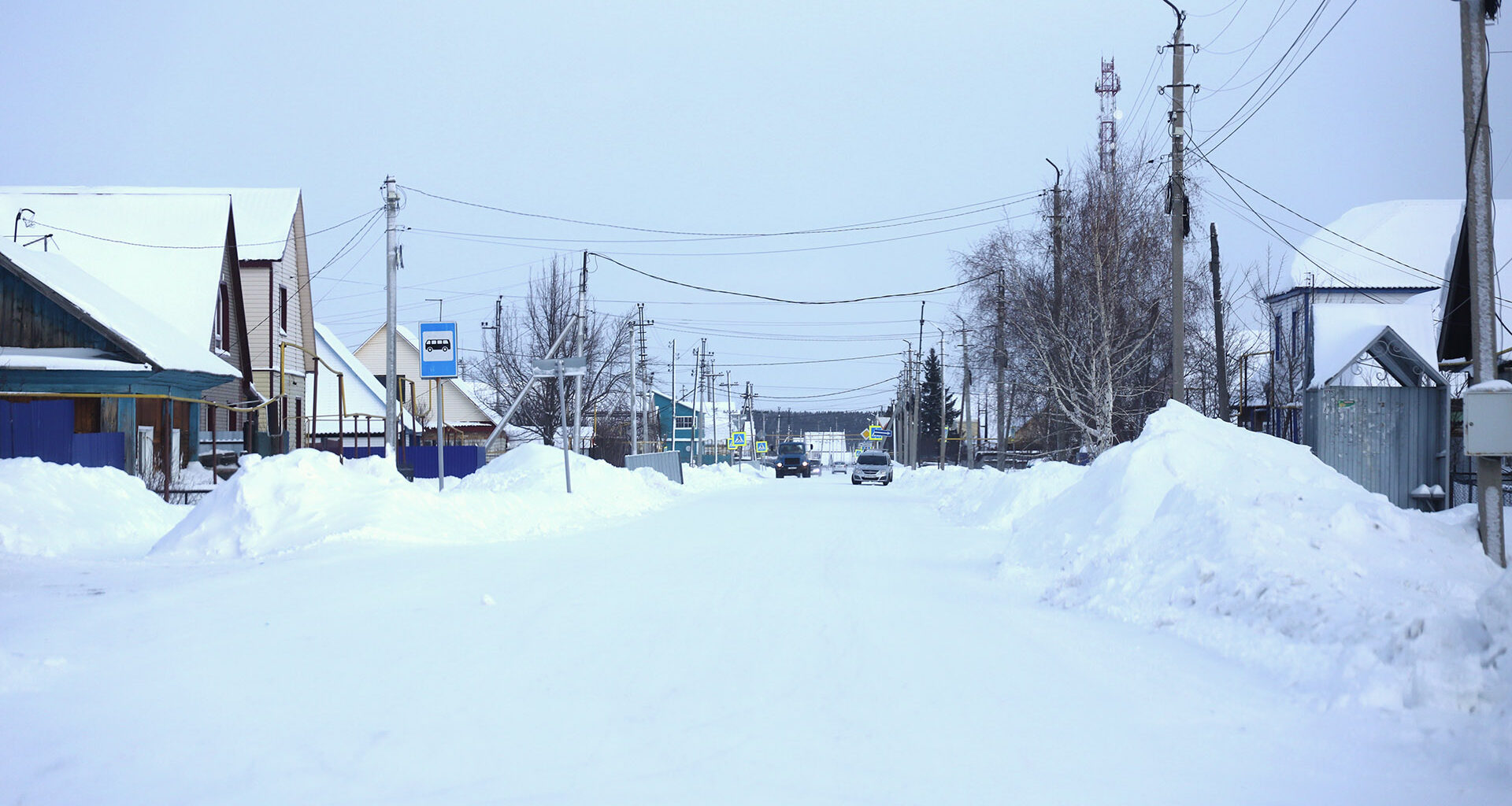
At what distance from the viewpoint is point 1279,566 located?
8.83m

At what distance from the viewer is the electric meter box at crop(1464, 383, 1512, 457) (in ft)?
34.4

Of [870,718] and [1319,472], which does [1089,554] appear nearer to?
[1319,472]

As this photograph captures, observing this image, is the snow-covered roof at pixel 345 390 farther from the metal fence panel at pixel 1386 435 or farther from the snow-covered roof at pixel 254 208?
the metal fence panel at pixel 1386 435

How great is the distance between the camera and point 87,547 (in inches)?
→ 603

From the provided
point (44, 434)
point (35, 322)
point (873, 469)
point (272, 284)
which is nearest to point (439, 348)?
point (44, 434)

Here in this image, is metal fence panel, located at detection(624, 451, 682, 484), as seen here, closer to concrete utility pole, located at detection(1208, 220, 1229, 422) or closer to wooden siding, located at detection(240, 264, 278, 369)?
wooden siding, located at detection(240, 264, 278, 369)

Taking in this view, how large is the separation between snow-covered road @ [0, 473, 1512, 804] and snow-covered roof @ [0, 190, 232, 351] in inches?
855

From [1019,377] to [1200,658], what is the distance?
38.3m

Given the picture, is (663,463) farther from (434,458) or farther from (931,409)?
(931,409)

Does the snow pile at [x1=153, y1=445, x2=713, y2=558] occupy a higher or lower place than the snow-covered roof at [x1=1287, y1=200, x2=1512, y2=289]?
lower

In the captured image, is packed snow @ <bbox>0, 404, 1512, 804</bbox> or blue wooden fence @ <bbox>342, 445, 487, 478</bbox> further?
blue wooden fence @ <bbox>342, 445, 487, 478</bbox>

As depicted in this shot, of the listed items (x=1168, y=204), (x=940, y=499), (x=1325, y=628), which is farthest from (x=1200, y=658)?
(x=940, y=499)

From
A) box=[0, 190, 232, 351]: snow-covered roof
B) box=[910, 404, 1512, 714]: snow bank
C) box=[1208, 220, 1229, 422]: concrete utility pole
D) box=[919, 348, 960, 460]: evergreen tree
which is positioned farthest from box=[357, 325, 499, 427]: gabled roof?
box=[919, 348, 960, 460]: evergreen tree

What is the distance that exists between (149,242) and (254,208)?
6047 mm
